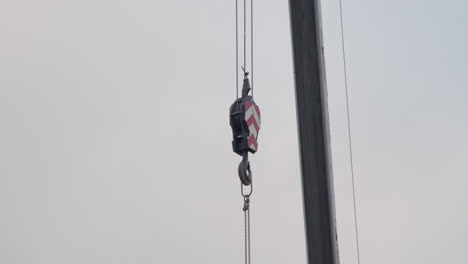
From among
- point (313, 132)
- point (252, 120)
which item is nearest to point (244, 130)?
point (252, 120)

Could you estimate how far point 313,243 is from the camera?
14.2 ft

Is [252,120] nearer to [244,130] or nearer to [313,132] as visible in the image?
[244,130]

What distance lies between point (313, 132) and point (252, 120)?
0.64m

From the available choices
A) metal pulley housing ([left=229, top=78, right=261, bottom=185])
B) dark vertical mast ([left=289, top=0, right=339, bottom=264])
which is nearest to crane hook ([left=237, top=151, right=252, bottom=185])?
metal pulley housing ([left=229, top=78, right=261, bottom=185])

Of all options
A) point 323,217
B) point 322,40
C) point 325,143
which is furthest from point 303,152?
point 322,40

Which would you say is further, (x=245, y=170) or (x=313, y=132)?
(x=245, y=170)

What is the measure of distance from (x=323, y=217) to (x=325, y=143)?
486mm

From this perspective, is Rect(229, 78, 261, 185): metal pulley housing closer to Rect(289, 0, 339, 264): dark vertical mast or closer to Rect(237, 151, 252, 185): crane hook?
Rect(237, 151, 252, 185): crane hook

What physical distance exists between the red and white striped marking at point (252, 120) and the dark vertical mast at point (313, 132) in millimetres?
504

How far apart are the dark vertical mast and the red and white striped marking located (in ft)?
1.65

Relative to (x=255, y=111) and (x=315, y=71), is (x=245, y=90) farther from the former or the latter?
(x=315, y=71)

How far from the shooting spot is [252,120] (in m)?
5.04

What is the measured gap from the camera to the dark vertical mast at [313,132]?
14.2 ft

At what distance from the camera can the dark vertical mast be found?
14.2 ft
